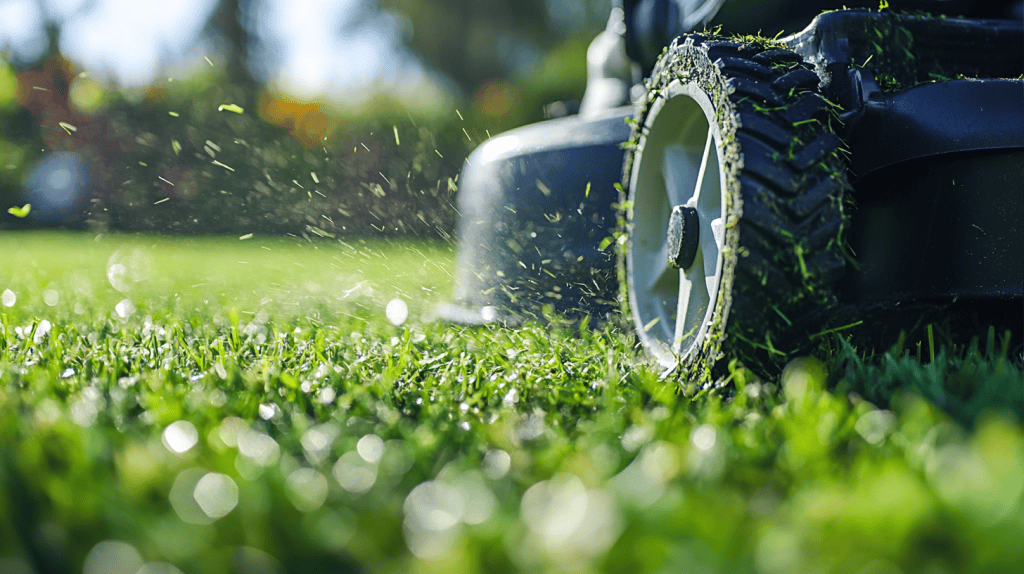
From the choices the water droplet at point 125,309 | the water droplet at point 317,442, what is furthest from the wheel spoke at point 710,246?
the water droplet at point 125,309

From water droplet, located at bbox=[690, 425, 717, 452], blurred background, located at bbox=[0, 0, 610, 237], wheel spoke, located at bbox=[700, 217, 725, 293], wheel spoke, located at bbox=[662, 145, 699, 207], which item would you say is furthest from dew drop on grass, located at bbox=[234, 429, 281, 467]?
blurred background, located at bbox=[0, 0, 610, 237]

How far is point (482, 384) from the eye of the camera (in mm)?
1743

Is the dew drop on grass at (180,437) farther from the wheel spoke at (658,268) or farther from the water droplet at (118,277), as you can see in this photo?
the water droplet at (118,277)

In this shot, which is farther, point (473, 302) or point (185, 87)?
point (185, 87)

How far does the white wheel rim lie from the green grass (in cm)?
12

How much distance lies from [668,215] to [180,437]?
1.47 metres

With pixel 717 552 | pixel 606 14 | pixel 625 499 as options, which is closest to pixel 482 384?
pixel 625 499

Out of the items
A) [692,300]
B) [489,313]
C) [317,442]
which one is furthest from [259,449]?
[489,313]

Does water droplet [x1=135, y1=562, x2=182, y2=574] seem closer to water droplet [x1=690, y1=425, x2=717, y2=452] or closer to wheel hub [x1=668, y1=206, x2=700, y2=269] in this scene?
water droplet [x1=690, y1=425, x2=717, y2=452]

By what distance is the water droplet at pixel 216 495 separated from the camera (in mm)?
830

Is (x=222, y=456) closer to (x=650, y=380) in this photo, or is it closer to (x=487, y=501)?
(x=487, y=501)

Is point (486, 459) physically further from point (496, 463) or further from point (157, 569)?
point (157, 569)

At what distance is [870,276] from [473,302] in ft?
5.28

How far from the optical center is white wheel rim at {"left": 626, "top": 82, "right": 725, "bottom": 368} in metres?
1.85
